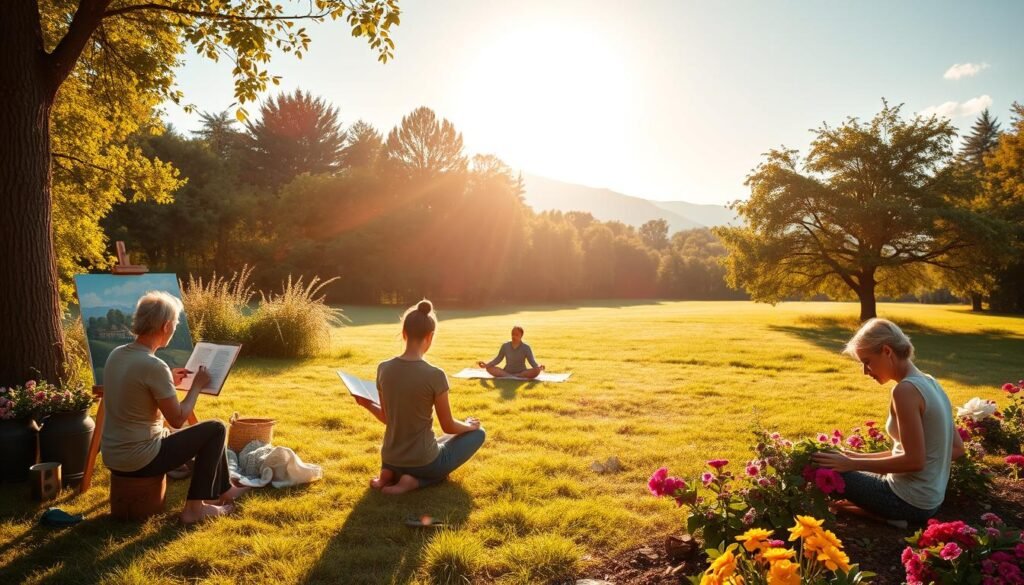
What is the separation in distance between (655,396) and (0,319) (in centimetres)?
777

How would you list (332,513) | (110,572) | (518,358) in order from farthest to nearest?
(518,358) < (332,513) < (110,572)

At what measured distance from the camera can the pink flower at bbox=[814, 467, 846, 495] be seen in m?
3.25

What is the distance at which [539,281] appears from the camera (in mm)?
47156

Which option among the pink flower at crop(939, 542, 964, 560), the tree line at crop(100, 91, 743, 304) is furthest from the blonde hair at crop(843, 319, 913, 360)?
the tree line at crop(100, 91, 743, 304)

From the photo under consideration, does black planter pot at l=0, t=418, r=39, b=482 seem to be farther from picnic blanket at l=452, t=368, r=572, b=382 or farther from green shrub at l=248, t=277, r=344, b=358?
green shrub at l=248, t=277, r=344, b=358

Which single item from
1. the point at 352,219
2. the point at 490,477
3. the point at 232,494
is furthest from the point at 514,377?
the point at 352,219

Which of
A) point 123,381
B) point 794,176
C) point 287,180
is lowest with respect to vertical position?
point 123,381

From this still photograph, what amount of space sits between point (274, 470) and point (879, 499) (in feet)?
14.6

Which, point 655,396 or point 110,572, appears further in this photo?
point 655,396

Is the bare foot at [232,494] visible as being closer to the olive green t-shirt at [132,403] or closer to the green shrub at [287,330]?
the olive green t-shirt at [132,403]

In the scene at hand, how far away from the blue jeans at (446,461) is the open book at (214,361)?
1.43m

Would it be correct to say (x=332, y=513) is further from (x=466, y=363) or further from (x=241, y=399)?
(x=466, y=363)

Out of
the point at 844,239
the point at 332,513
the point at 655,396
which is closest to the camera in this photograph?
the point at 332,513

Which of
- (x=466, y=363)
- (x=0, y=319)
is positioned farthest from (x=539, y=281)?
(x=0, y=319)
